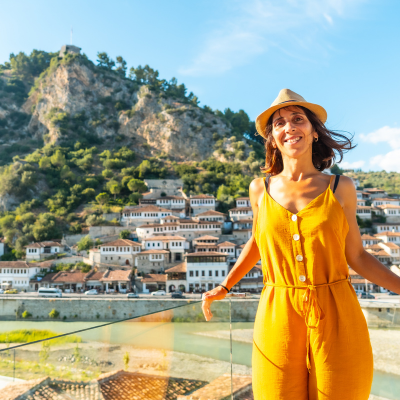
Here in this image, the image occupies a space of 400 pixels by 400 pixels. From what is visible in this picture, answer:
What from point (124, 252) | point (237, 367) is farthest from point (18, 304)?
point (237, 367)

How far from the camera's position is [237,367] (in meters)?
2.75

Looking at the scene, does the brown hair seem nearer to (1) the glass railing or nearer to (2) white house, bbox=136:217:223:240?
(1) the glass railing

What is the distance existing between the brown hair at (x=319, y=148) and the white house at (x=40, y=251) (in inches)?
1212

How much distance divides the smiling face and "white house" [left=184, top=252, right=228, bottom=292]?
2254cm

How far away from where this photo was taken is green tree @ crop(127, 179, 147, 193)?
142 feet

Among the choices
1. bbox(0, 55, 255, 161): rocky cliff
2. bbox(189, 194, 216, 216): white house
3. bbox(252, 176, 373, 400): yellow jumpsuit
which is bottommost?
bbox(252, 176, 373, 400): yellow jumpsuit

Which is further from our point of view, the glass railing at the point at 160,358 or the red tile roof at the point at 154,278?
the red tile roof at the point at 154,278

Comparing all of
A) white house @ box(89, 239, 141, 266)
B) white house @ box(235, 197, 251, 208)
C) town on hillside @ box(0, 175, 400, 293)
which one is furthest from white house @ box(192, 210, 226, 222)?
white house @ box(89, 239, 141, 266)

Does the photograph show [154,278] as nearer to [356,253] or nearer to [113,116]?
[356,253]

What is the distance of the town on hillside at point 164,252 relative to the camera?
2342cm

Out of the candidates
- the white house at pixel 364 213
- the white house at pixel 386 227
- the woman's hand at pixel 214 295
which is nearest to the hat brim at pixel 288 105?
the woman's hand at pixel 214 295

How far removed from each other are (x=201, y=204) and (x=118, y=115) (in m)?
33.4

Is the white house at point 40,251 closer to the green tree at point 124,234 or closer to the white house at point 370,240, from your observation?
the green tree at point 124,234

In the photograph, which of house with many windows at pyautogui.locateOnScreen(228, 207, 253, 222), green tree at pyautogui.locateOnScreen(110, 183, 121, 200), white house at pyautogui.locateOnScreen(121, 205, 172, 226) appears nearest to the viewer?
white house at pyautogui.locateOnScreen(121, 205, 172, 226)
